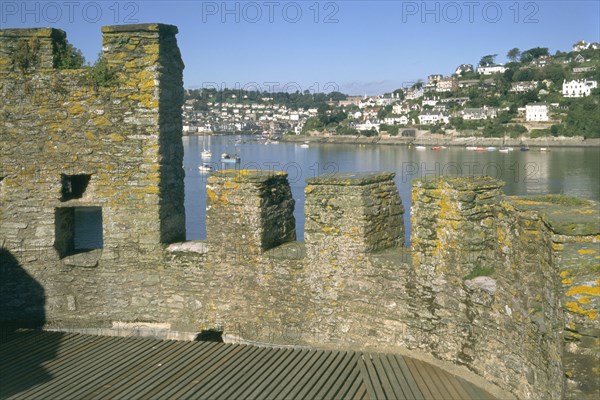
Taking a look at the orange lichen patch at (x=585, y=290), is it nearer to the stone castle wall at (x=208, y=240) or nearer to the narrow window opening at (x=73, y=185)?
the stone castle wall at (x=208, y=240)

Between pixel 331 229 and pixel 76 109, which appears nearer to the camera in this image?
pixel 331 229

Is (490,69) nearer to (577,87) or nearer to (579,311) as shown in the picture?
(577,87)

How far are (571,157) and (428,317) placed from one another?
69.4m

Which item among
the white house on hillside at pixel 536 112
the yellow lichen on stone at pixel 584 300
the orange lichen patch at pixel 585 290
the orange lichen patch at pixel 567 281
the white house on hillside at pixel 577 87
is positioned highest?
the white house on hillside at pixel 577 87

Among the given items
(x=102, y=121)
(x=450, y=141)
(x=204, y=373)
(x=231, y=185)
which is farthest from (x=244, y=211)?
(x=450, y=141)

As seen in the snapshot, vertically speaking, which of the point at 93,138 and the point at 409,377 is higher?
the point at 93,138

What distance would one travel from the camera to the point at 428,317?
6.52m

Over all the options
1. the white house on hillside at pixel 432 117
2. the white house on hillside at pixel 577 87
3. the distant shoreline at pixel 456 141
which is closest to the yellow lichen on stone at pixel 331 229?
the distant shoreline at pixel 456 141

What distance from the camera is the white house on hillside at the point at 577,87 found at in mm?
124750

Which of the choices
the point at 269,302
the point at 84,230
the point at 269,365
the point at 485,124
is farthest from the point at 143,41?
the point at 485,124

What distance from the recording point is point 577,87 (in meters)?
130

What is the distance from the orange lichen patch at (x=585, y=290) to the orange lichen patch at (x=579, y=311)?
75mm

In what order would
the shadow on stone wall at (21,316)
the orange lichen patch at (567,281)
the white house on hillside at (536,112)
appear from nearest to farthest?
the orange lichen patch at (567,281), the shadow on stone wall at (21,316), the white house on hillside at (536,112)

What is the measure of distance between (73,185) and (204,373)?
3212 mm
